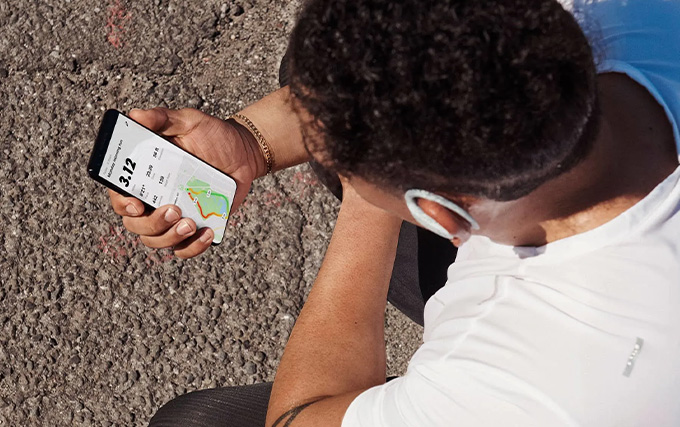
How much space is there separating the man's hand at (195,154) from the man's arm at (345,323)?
433mm

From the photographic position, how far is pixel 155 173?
1.74 metres

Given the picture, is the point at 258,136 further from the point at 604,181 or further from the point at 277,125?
the point at 604,181

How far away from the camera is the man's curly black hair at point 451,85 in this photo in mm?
871

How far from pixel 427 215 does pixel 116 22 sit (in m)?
1.90

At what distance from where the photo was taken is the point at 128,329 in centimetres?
225

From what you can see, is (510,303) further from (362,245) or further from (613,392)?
(362,245)

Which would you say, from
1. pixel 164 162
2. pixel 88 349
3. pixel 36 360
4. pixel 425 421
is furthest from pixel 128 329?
pixel 425 421

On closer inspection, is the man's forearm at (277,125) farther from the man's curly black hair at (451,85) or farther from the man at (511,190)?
the man's curly black hair at (451,85)

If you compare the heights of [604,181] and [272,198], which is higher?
[604,181]

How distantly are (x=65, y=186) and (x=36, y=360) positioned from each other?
626 millimetres

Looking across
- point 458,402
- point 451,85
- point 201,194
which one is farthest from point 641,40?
point 201,194

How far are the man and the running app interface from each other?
54 centimetres

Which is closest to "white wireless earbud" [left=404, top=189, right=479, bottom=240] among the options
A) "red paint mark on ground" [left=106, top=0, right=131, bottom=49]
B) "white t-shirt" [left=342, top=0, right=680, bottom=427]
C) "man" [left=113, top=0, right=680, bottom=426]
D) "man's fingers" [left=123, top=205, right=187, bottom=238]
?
"man" [left=113, top=0, right=680, bottom=426]

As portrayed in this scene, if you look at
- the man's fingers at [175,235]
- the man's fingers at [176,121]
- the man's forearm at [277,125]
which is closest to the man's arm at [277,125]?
the man's forearm at [277,125]
